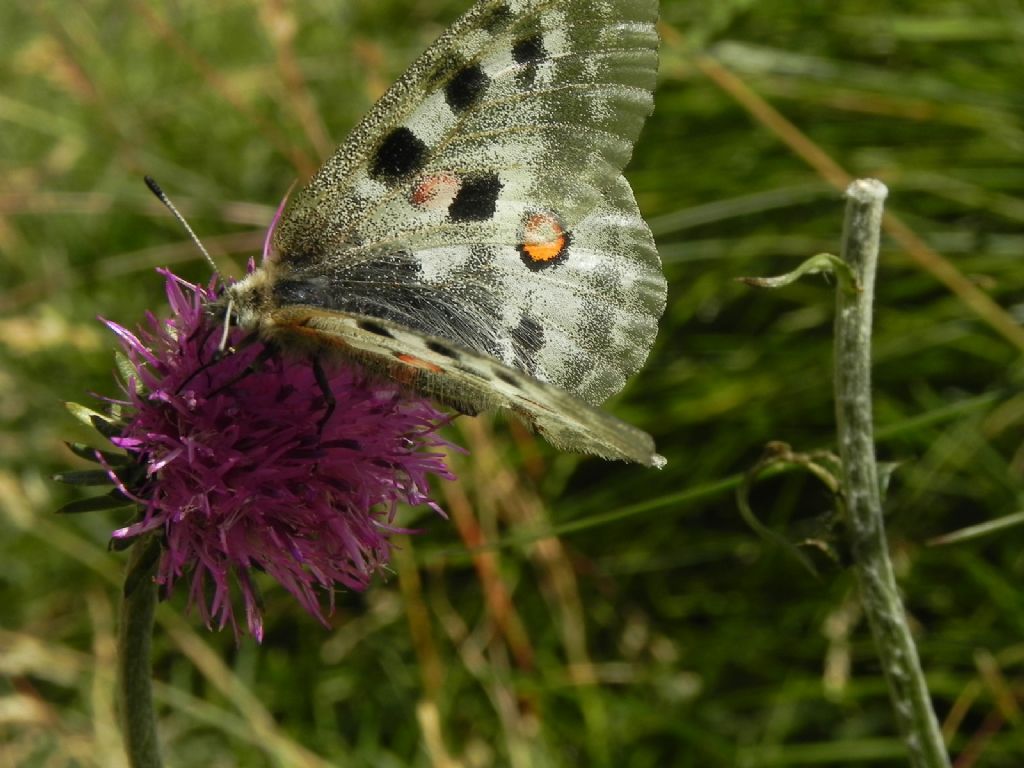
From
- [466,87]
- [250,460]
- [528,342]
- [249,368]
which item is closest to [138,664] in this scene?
[250,460]

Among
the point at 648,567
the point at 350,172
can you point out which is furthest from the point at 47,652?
the point at 350,172

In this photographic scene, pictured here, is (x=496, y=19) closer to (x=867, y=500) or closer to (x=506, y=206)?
(x=506, y=206)

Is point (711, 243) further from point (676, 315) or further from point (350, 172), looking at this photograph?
point (350, 172)

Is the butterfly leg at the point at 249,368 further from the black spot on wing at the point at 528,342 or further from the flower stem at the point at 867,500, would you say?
the flower stem at the point at 867,500

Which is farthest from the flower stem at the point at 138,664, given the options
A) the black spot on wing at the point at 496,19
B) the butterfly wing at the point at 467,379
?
the black spot on wing at the point at 496,19

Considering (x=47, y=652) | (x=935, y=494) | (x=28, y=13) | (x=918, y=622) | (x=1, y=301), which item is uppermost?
(x=28, y=13)
